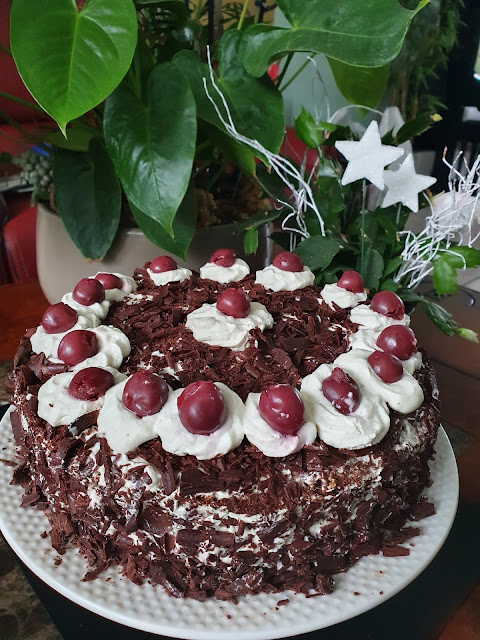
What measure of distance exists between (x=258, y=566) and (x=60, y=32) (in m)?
0.95

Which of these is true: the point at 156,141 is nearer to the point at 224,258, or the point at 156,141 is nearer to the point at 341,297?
the point at 224,258

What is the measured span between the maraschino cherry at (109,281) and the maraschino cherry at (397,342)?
58 centimetres

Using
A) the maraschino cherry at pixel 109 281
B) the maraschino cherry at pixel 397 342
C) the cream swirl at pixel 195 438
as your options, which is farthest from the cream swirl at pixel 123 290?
the maraschino cherry at pixel 397 342

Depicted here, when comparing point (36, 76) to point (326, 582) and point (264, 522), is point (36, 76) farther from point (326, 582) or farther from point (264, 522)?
point (326, 582)

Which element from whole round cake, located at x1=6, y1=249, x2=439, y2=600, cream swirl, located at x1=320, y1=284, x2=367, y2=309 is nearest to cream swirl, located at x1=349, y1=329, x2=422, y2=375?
whole round cake, located at x1=6, y1=249, x2=439, y2=600

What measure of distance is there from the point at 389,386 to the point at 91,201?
881mm

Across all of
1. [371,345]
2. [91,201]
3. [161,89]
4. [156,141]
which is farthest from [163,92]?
[371,345]

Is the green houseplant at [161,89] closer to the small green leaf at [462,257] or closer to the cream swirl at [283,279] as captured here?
the cream swirl at [283,279]

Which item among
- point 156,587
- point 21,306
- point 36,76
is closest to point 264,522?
point 156,587

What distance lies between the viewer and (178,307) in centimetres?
121

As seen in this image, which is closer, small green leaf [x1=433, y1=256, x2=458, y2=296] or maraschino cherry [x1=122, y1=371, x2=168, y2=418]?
maraschino cherry [x1=122, y1=371, x2=168, y2=418]

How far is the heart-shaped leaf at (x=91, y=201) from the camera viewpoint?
4.69 feet

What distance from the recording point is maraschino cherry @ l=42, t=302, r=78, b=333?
1.08 metres

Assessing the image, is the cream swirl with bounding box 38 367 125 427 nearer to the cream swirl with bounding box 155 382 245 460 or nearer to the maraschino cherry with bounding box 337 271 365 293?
the cream swirl with bounding box 155 382 245 460
